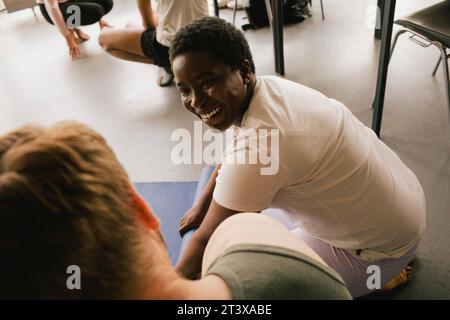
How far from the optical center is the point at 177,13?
2.31 metres

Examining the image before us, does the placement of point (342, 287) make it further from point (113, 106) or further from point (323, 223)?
point (113, 106)

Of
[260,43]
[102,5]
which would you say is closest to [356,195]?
[260,43]

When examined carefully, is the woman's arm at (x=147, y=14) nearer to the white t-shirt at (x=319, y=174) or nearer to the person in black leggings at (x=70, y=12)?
the person in black leggings at (x=70, y=12)

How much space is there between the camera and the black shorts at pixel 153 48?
8.46 ft

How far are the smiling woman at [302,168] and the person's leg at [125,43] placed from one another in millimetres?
1785

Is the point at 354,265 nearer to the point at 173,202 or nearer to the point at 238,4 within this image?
the point at 173,202

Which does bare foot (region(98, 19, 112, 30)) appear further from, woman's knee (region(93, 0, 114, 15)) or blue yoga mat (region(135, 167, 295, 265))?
blue yoga mat (region(135, 167, 295, 265))

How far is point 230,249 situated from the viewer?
614mm

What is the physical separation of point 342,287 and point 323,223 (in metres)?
0.43

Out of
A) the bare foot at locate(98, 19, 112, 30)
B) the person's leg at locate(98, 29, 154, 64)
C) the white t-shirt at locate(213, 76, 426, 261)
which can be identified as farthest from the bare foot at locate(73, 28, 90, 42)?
the white t-shirt at locate(213, 76, 426, 261)

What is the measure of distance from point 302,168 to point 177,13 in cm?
176

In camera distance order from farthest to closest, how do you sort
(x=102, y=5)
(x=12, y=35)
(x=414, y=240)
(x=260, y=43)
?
(x=12, y=35), (x=102, y=5), (x=260, y=43), (x=414, y=240)

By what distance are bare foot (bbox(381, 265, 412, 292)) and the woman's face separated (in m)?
0.78

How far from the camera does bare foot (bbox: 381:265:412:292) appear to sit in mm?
1284
